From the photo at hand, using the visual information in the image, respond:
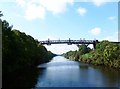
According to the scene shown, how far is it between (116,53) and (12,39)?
122 feet

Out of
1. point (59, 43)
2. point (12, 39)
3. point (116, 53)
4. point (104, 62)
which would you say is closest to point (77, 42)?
point (59, 43)

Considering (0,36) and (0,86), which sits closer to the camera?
(0,86)

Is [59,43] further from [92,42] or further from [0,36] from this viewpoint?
[0,36]

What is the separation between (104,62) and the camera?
10919 cm

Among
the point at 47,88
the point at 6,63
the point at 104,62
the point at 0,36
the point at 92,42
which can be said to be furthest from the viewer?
the point at 92,42

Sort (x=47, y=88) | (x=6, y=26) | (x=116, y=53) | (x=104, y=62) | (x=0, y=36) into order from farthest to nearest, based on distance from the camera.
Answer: (x=104, y=62), (x=116, y=53), (x=6, y=26), (x=0, y=36), (x=47, y=88)

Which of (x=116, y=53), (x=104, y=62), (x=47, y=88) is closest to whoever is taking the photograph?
(x=47, y=88)

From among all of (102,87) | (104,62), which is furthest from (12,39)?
(104,62)

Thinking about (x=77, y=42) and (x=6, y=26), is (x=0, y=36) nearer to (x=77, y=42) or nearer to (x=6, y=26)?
(x=6, y=26)

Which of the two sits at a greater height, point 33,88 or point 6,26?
point 6,26

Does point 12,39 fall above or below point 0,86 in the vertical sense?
above

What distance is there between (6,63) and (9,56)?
8.67 feet

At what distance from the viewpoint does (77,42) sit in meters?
186

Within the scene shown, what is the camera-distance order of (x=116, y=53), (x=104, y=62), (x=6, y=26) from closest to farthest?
1. (x=6, y=26)
2. (x=116, y=53)
3. (x=104, y=62)
